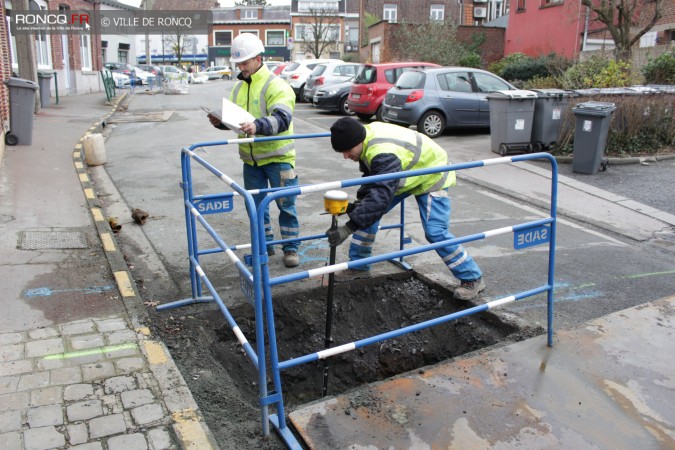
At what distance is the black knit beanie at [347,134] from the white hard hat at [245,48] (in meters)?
1.44

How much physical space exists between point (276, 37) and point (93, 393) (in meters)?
73.2

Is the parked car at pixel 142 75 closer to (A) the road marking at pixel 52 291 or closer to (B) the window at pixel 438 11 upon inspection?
(B) the window at pixel 438 11

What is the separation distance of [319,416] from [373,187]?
55.7 inches

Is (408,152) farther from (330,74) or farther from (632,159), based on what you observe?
(330,74)

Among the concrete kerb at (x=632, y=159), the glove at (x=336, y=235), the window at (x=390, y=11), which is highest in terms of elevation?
the window at (x=390, y=11)

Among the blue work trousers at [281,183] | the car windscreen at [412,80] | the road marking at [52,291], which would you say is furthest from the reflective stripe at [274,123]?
the car windscreen at [412,80]

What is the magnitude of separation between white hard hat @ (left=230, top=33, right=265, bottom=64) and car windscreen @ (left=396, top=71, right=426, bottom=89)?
9.03 m

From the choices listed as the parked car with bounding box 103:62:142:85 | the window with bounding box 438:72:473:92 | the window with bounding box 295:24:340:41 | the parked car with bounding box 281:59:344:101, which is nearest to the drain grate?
the window with bounding box 438:72:473:92

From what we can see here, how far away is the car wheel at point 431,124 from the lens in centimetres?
1327

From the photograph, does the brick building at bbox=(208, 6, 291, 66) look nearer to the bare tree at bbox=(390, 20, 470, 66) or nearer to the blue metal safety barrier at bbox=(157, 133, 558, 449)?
the bare tree at bbox=(390, 20, 470, 66)

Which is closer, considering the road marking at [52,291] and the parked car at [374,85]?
the road marking at [52,291]

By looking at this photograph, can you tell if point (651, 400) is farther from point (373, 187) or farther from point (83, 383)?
point (83, 383)

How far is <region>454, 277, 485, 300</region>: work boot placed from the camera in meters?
4.57

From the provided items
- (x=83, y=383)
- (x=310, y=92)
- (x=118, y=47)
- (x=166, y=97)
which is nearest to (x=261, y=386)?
(x=83, y=383)
